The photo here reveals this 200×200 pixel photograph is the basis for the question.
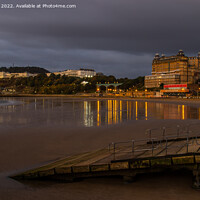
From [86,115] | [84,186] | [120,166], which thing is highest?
[120,166]

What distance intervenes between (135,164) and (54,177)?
3869mm

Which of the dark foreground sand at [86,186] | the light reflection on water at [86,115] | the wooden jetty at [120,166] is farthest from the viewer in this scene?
the light reflection on water at [86,115]

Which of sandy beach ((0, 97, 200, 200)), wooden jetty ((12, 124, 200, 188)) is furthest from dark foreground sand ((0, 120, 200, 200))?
wooden jetty ((12, 124, 200, 188))

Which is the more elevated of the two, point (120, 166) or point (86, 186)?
point (120, 166)

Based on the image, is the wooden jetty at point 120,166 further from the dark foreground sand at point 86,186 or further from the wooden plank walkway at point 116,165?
the dark foreground sand at point 86,186

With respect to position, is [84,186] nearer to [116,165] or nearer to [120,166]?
[116,165]

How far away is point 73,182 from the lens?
1006 centimetres

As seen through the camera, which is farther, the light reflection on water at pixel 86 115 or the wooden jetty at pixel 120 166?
the light reflection on water at pixel 86 115

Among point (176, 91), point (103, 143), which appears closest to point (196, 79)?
point (176, 91)

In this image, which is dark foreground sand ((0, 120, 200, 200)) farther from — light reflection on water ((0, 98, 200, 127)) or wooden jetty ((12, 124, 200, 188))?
light reflection on water ((0, 98, 200, 127))

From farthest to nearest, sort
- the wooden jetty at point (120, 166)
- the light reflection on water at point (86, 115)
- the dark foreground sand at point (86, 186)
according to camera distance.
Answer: the light reflection on water at point (86, 115) → the wooden jetty at point (120, 166) → the dark foreground sand at point (86, 186)

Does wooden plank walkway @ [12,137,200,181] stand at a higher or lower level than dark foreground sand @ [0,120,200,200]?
higher

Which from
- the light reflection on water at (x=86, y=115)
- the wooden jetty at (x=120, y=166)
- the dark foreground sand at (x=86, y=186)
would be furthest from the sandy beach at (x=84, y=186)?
the light reflection on water at (x=86, y=115)

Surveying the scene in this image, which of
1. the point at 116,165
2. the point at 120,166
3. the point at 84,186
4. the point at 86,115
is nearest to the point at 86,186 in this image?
the point at 84,186
